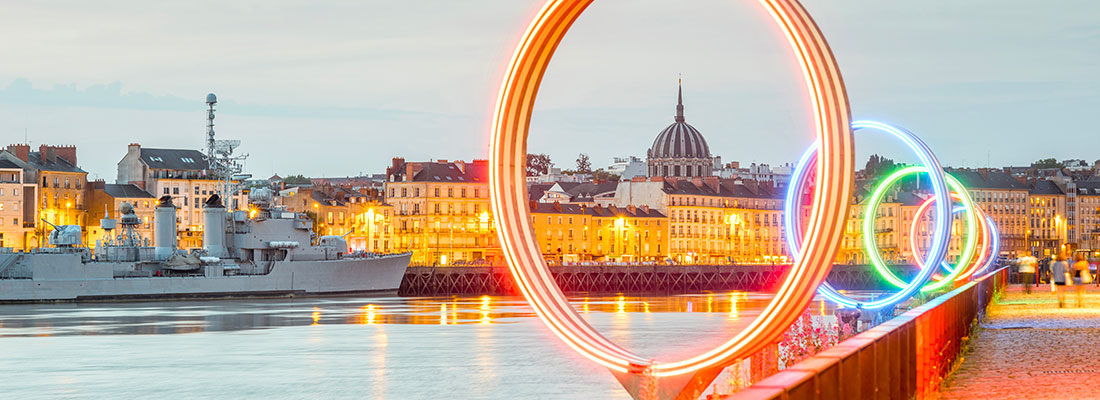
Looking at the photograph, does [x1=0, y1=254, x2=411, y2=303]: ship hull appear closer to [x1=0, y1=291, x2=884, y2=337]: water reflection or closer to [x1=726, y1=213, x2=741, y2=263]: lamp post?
[x1=0, y1=291, x2=884, y2=337]: water reflection

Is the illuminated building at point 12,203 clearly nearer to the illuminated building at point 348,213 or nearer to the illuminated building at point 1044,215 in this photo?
the illuminated building at point 348,213

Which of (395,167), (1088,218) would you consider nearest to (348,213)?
(395,167)

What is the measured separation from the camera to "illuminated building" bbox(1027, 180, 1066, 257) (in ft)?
573

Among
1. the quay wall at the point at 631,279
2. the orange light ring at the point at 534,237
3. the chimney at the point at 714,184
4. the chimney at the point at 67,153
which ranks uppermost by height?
the chimney at the point at 67,153

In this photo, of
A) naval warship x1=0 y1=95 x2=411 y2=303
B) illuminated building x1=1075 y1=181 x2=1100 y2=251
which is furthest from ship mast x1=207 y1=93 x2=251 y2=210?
illuminated building x1=1075 y1=181 x2=1100 y2=251

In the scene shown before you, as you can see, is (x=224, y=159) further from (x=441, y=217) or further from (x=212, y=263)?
(x=441, y=217)

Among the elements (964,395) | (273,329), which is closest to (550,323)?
(964,395)

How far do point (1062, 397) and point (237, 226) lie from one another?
75505mm

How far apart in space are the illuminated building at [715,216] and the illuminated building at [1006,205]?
24.9 meters

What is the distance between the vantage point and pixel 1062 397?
50.5ft

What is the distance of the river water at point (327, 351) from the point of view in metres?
28.5

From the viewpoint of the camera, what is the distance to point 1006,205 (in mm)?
170250

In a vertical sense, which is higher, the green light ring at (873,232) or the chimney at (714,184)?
the chimney at (714,184)

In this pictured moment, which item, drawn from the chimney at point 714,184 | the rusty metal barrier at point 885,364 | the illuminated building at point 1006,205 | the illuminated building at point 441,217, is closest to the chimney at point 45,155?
the illuminated building at point 441,217
